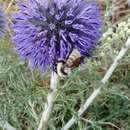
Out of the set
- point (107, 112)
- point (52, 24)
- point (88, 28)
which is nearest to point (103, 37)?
point (88, 28)

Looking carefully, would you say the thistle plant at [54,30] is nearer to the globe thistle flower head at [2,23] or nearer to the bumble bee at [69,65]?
the bumble bee at [69,65]

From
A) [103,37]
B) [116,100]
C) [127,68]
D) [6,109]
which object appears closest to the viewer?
[103,37]

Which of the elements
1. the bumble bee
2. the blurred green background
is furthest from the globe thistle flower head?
the bumble bee

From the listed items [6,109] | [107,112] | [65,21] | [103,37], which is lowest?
[107,112]

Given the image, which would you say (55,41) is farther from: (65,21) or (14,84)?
(14,84)

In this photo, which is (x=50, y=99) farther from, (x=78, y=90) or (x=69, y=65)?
(x=78, y=90)

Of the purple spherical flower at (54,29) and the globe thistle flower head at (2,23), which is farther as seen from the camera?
the globe thistle flower head at (2,23)

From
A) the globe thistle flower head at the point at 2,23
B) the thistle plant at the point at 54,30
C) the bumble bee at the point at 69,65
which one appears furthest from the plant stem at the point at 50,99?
the globe thistle flower head at the point at 2,23

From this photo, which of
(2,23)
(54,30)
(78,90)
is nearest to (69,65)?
(54,30)
